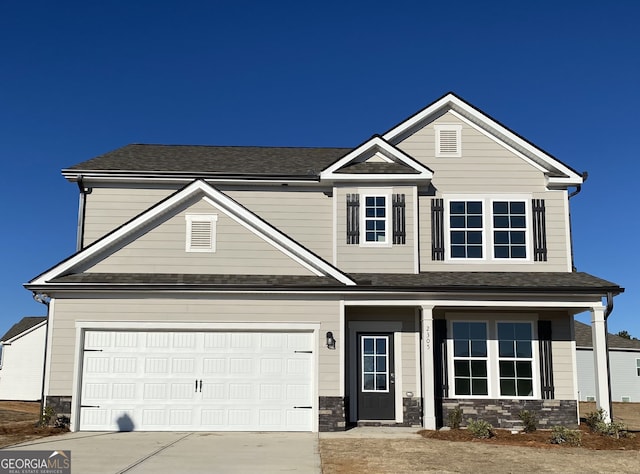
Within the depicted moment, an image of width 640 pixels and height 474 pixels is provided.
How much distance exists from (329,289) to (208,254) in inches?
119

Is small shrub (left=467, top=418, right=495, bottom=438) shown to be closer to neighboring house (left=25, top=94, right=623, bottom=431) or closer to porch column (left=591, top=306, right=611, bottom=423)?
neighboring house (left=25, top=94, right=623, bottom=431)

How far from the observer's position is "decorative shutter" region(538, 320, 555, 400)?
50.8 feet

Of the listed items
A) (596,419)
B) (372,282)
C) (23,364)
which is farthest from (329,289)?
(23,364)

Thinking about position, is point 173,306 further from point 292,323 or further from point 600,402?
point 600,402

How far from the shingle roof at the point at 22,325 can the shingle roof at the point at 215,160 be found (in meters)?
20.1

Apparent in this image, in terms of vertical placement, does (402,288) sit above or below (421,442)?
above

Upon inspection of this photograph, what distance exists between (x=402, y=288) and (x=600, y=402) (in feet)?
17.0

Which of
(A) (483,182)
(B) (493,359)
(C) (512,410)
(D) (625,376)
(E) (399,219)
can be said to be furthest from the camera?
(D) (625,376)

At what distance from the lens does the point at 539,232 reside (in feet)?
53.8

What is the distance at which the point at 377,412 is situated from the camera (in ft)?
50.6

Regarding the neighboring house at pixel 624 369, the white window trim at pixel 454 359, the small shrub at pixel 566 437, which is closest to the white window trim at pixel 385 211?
the white window trim at pixel 454 359

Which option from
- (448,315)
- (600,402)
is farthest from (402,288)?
(600,402)

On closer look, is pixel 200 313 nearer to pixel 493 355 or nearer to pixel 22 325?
pixel 493 355

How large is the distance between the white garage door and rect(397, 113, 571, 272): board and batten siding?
15.1 ft
